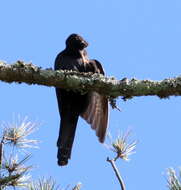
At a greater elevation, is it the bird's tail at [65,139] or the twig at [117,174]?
the bird's tail at [65,139]

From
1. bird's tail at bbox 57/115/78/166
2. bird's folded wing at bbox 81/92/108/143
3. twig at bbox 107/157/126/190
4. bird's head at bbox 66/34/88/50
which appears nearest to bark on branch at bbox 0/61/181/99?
twig at bbox 107/157/126/190

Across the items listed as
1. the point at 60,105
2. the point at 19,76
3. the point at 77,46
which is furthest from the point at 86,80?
the point at 77,46

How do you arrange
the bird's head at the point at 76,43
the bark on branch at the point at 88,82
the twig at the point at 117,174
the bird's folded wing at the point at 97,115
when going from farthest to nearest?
the bird's head at the point at 76,43
the bird's folded wing at the point at 97,115
the bark on branch at the point at 88,82
the twig at the point at 117,174

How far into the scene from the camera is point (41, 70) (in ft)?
11.8

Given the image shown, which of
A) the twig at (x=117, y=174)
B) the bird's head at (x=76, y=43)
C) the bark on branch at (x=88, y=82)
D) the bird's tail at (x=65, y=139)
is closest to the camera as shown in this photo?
the twig at (x=117, y=174)

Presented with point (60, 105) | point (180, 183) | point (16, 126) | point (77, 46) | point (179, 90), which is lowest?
point (180, 183)

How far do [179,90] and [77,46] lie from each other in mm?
2280

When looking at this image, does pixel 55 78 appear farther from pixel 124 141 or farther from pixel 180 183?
pixel 180 183

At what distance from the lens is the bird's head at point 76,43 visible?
18.2 feet

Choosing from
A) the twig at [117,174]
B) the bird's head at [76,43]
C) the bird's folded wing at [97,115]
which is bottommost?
the twig at [117,174]

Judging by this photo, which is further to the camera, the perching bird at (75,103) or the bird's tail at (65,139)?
the perching bird at (75,103)

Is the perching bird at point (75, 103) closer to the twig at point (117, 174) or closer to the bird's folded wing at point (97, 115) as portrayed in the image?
the bird's folded wing at point (97, 115)

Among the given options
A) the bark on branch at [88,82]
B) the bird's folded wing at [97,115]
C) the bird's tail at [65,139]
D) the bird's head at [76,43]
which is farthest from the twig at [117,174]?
the bird's head at [76,43]

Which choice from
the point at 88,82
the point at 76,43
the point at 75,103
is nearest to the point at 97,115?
the point at 75,103
